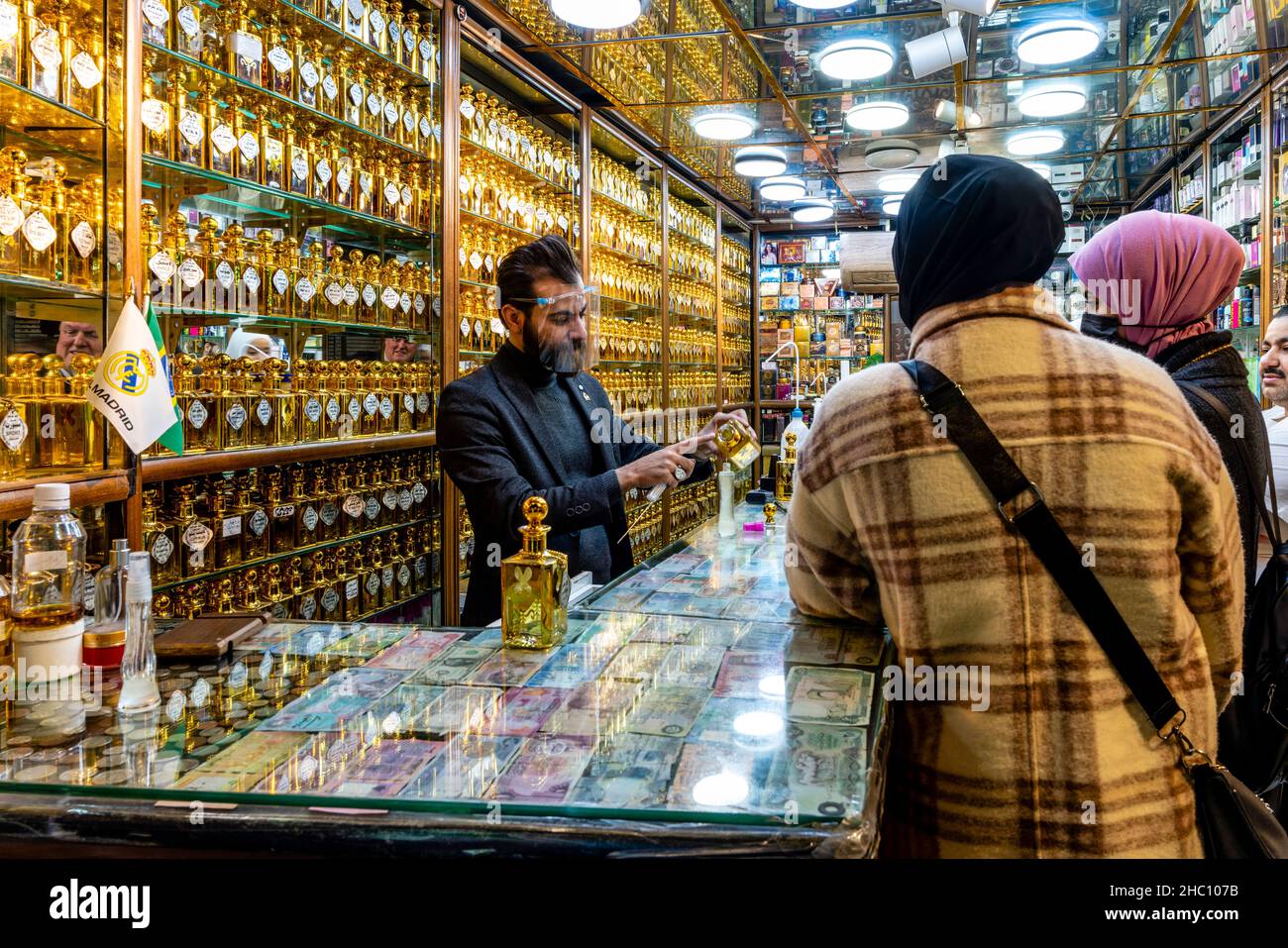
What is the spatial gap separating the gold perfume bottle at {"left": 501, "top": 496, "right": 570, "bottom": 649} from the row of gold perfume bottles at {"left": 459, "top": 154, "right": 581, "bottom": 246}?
3015mm

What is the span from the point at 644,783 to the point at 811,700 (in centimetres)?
37

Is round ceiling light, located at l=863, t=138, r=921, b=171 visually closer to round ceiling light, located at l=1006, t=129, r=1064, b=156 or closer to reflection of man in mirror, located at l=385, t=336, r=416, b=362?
round ceiling light, located at l=1006, t=129, r=1064, b=156

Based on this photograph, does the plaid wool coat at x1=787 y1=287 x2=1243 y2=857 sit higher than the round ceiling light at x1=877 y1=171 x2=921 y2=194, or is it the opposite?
the round ceiling light at x1=877 y1=171 x2=921 y2=194

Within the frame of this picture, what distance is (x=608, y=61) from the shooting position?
4.94 metres

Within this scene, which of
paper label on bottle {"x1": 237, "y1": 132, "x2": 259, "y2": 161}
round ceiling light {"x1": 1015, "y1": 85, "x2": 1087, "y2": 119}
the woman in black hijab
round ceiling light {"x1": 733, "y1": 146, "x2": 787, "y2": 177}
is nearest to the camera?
the woman in black hijab

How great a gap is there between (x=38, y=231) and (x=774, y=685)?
2062 millimetres

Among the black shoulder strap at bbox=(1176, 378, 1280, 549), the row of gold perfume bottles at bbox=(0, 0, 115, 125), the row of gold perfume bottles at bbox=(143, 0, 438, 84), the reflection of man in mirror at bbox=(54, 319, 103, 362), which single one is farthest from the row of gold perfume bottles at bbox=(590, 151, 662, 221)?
the black shoulder strap at bbox=(1176, 378, 1280, 549)

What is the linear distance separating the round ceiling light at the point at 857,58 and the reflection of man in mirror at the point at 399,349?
7.60 ft

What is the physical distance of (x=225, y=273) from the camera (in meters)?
3.01

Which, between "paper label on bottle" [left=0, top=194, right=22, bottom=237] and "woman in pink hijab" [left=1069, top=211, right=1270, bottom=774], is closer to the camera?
"woman in pink hijab" [left=1069, top=211, right=1270, bottom=774]

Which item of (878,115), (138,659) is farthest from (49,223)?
(878,115)

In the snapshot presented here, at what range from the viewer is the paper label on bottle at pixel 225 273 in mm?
2984

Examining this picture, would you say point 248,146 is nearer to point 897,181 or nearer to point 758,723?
point 758,723

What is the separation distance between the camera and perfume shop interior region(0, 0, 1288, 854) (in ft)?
3.75
